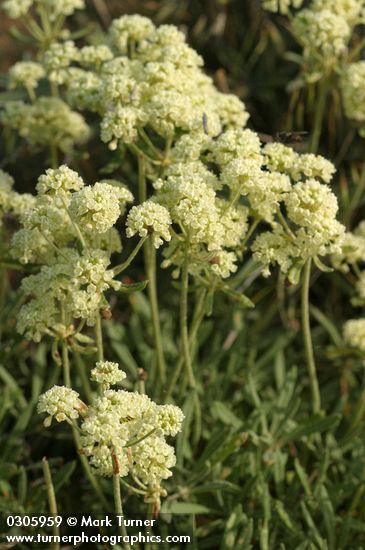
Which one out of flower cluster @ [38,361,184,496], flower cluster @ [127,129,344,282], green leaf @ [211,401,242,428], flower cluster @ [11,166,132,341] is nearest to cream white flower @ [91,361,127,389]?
flower cluster @ [38,361,184,496]

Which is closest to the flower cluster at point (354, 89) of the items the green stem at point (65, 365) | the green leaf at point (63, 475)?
the green stem at point (65, 365)

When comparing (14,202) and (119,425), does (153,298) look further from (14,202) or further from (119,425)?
(119,425)

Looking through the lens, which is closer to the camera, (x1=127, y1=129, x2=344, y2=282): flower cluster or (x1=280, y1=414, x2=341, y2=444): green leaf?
(x1=127, y1=129, x2=344, y2=282): flower cluster

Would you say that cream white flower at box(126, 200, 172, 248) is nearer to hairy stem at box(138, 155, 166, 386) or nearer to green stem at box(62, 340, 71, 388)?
hairy stem at box(138, 155, 166, 386)

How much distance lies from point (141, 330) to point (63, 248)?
5.51 ft

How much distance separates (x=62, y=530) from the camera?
373 centimetres

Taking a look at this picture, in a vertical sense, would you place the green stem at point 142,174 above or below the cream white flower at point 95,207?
above

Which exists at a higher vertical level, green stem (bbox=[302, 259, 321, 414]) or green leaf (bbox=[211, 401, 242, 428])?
green stem (bbox=[302, 259, 321, 414])

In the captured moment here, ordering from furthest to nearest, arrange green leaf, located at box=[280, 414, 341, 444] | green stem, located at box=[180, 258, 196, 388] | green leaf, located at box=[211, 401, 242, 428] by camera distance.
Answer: green leaf, located at box=[211, 401, 242, 428] < green leaf, located at box=[280, 414, 341, 444] < green stem, located at box=[180, 258, 196, 388]

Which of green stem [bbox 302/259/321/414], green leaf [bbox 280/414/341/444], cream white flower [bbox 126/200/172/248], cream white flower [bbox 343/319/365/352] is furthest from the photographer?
cream white flower [bbox 343/319/365/352]

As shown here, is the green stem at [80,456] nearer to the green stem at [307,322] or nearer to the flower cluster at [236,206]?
the flower cluster at [236,206]

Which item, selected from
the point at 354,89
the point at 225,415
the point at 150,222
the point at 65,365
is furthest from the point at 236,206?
the point at 354,89

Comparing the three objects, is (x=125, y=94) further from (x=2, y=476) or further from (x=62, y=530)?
(x=62, y=530)

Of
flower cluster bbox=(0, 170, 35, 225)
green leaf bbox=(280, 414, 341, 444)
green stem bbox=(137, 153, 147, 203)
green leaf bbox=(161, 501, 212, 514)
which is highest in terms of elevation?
green stem bbox=(137, 153, 147, 203)
